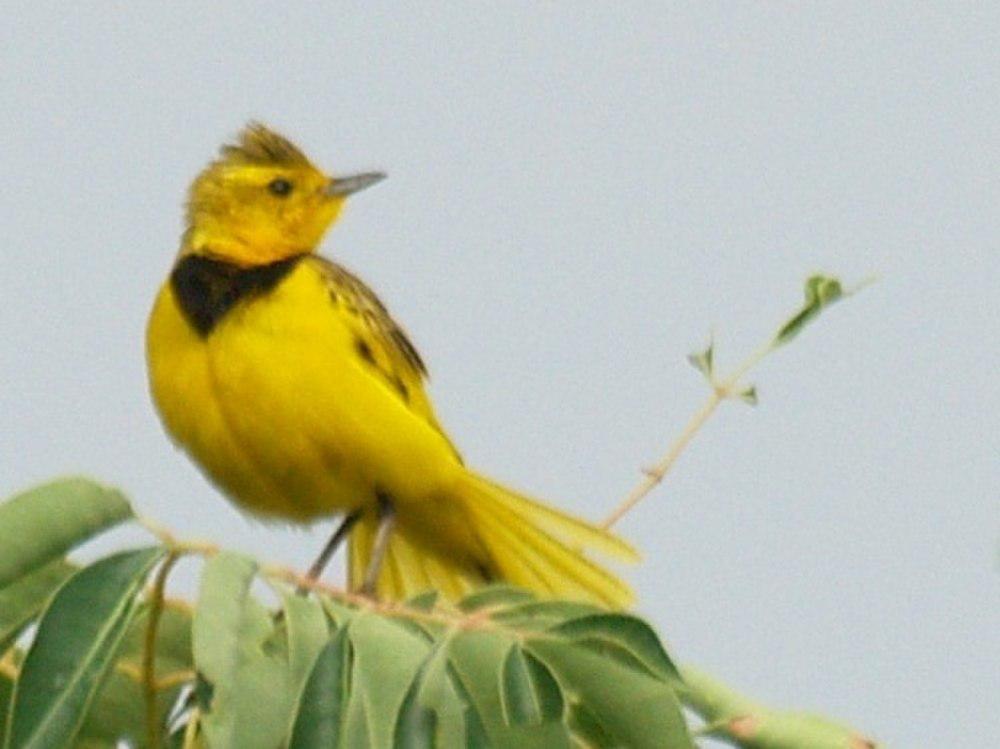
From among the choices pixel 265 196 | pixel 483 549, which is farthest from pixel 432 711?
pixel 265 196

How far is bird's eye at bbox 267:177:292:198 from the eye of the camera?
5289mm

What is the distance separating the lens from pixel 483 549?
4.95 meters

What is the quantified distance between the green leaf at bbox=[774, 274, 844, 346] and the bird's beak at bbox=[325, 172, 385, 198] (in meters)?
2.04

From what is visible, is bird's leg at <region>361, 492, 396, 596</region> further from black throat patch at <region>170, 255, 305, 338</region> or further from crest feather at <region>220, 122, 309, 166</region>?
crest feather at <region>220, 122, 309, 166</region>

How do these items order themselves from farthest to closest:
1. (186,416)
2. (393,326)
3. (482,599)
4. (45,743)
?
(393,326) < (186,416) < (482,599) < (45,743)

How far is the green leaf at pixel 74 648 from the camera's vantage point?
2391mm

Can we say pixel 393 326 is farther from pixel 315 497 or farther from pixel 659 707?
pixel 659 707

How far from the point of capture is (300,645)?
8.43 ft

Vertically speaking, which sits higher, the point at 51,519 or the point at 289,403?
the point at 51,519

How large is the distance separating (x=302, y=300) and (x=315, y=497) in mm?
400

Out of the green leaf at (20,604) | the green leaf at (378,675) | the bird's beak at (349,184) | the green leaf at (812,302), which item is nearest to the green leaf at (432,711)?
the green leaf at (378,675)

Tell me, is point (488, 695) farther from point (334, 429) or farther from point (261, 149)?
point (261, 149)

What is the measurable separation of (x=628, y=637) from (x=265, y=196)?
2818 millimetres

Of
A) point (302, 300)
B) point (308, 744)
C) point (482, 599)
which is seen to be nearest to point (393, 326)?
point (302, 300)
